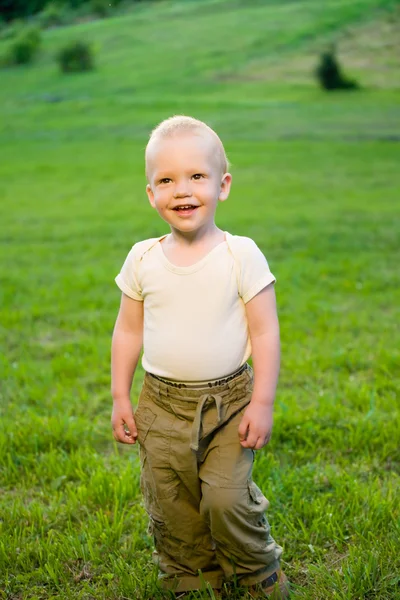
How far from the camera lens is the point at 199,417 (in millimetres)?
2176

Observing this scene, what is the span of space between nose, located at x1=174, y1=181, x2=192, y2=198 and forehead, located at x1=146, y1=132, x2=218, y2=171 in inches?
1.9

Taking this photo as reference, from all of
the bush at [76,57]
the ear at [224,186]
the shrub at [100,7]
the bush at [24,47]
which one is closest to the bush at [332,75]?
the shrub at [100,7]

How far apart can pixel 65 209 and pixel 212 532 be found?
339 inches

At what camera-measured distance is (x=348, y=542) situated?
2.62 metres

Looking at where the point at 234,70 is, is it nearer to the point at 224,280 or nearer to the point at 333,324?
the point at 333,324

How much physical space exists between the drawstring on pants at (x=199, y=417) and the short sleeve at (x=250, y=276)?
0.93ft

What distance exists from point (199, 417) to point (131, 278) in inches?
17.9

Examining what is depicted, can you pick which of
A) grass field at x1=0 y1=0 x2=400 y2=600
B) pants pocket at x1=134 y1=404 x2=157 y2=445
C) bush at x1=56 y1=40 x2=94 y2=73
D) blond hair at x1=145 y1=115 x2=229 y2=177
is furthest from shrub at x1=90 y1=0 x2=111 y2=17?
pants pocket at x1=134 y1=404 x2=157 y2=445

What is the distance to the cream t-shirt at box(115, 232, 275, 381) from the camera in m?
2.19

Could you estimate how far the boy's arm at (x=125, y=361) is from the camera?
92.5 inches

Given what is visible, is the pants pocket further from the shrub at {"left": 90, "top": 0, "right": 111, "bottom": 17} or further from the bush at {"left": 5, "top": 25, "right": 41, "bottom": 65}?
the bush at {"left": 5, "top": 25, "right": 41, "bottom": 65}

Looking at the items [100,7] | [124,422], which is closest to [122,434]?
[124,422]

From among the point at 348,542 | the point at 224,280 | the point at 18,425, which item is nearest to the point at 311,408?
the point at 348,542

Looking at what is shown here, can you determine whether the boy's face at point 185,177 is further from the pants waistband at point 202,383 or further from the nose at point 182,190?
the pants waistband at point 202,383
